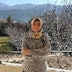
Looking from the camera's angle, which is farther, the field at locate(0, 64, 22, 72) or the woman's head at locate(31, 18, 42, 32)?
the field at locate(0, 64, 22, 72)

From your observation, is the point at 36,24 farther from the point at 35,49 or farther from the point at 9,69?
the point at 9,69

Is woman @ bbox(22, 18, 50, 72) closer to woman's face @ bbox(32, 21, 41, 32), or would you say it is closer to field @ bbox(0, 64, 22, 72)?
woman's face @ bbox(32, 21, 41, 32)

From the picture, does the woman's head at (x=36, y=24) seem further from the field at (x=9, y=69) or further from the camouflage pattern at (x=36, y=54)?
the field at (x=9, y=69)

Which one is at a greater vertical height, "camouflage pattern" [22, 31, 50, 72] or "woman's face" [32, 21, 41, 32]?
"woman's face" [32, 21, 41, 32]

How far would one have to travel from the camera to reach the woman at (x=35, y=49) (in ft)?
17.1

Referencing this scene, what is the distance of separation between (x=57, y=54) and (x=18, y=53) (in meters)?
1.77

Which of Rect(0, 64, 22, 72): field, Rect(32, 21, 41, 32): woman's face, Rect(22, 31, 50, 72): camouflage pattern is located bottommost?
Rect(0, 64, 22, 72): field

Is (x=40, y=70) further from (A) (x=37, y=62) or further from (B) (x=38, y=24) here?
(B) (x=38, y=24)

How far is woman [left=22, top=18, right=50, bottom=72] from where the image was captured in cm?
520

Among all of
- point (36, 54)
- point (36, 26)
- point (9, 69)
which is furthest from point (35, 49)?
point (9, 69)

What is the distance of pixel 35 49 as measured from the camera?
206 inches

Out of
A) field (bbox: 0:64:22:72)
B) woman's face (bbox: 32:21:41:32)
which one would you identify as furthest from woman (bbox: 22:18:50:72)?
field (bbox: 0:64:22:72)

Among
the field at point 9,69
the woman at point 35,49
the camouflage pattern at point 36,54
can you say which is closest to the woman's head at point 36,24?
the woman at point 35,49

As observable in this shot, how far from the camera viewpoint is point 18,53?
12.2m
